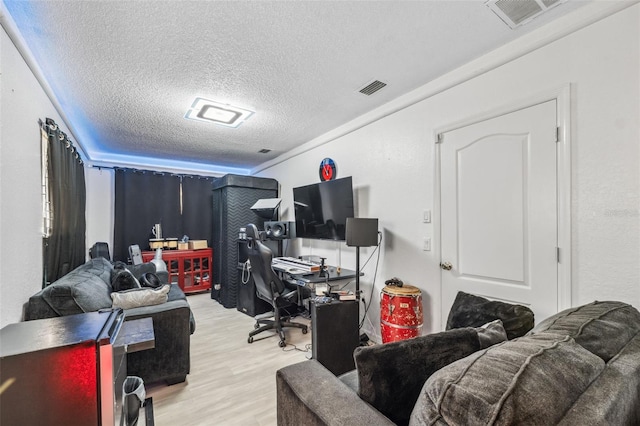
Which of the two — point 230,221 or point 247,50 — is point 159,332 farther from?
point 230,221

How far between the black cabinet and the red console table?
1.68ft

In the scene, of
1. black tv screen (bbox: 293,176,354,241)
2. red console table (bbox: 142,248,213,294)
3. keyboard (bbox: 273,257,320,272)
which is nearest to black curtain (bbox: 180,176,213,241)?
red console table (bbox: 142,248,213,294)

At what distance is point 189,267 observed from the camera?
503 centimetres

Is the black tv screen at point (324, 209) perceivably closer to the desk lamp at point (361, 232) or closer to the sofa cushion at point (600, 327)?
the desk lamp at point (361, 232)

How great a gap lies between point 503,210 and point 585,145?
57cm

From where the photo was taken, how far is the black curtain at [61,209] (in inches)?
83.1

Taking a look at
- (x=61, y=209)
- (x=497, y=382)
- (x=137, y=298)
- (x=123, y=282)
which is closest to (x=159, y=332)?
(x=137, y=298)

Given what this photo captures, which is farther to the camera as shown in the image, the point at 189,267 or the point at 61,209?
the point at 189,267

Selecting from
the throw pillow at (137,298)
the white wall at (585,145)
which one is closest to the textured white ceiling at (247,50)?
the white wall at (585,145)

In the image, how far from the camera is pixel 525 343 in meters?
0.76

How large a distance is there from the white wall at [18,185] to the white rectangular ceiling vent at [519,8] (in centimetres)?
271

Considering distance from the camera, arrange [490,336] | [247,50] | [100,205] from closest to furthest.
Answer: [490,336]
[247,50]
[100,205]

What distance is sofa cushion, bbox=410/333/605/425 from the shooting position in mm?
558

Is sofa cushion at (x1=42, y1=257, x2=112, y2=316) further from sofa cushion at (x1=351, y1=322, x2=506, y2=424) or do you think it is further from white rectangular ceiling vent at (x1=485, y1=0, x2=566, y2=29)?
white rectangular ceiling vent at (x1=485, y1=0, x2=566, y2=29)
